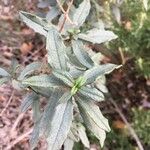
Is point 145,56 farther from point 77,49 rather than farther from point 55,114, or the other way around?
point 55,114

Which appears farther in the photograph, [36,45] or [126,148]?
[36,45]

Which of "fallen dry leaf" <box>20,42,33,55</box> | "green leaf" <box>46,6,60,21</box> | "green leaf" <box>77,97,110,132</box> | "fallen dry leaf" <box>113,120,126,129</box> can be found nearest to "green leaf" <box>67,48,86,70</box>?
"green leaf" <box>77,97,110,132</box>

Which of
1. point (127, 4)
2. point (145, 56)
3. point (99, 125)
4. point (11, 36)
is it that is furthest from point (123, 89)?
point (99, 125)

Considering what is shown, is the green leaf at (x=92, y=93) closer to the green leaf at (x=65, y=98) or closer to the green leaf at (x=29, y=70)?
the green leaf at (x=65, y=98)

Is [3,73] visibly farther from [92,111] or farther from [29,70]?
[92,111]

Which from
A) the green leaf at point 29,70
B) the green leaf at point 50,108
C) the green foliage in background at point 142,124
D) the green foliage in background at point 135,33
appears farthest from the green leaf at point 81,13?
the green foliage in background at point 142,124

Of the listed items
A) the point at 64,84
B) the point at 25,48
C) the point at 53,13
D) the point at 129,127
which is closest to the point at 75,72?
the point at 64,84
